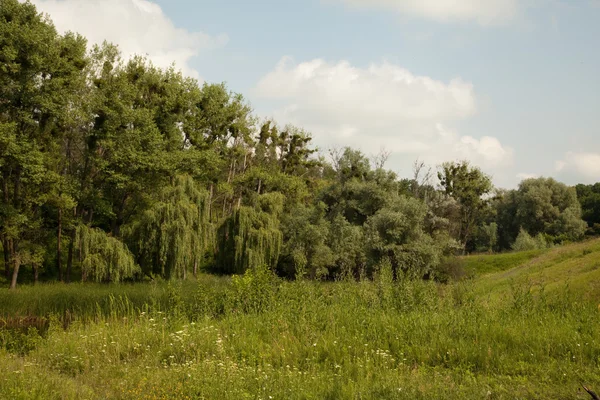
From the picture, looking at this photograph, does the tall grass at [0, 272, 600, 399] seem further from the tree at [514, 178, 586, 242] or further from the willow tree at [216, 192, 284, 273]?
the tree at [514, 178, 586, 242]

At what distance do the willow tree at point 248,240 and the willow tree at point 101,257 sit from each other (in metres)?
8.73

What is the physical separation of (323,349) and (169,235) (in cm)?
2311

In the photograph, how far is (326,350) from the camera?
8484 millimetres

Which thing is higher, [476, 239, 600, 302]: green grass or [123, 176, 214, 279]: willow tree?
[123, 176, 214, 279]: willow tree

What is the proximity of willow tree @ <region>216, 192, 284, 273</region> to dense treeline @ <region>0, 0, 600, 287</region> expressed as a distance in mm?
111

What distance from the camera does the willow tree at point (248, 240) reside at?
35.9 metres

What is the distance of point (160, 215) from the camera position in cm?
3005

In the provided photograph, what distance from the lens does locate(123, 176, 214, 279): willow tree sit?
29.8 m

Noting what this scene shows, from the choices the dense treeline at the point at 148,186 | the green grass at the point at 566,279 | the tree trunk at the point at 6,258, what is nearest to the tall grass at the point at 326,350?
the green grass at the point at 566,279

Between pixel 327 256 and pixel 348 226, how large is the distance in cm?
351

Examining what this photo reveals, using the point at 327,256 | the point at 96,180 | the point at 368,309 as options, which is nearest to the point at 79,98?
the point at 96,180

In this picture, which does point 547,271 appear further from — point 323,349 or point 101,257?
point 101,257

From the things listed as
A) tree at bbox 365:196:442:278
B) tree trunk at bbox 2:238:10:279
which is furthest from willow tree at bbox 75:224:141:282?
tree at bbox 365:196:442:278

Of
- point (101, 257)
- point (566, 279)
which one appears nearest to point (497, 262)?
point (566, 279)
